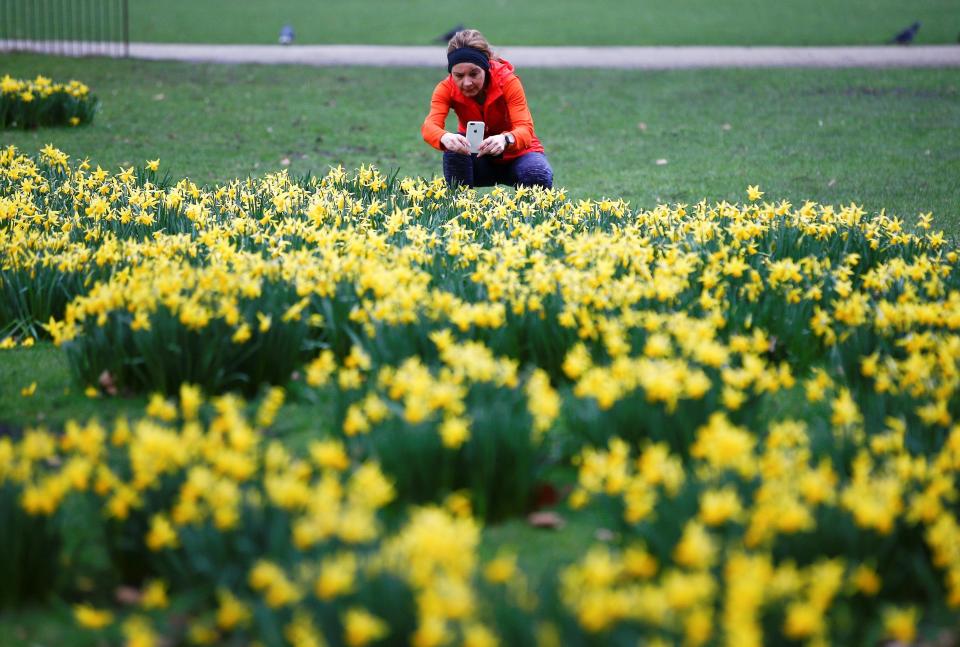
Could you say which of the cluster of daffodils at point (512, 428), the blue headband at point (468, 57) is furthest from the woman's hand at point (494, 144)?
the cluster of daffodils at point (512, 428)

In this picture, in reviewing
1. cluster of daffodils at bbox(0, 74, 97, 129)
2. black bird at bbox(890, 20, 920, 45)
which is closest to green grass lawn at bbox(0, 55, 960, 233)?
cluster of daffodils at bbox(0, 74, 97, 129)

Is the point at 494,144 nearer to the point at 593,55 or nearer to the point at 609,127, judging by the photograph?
the point at 609,127

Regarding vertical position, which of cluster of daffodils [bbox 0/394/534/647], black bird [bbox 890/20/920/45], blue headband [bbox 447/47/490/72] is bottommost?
cluster of daffodils [bbox 0/394/534/647]

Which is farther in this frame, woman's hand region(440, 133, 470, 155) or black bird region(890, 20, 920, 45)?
black bird region(890, 20, 920, 45)

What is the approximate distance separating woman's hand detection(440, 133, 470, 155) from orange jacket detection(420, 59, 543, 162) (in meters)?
0.26

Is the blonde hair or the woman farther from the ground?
the blonde hair

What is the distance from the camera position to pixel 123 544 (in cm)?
277

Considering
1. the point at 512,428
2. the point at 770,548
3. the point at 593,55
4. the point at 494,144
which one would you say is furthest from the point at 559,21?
the point at 770,548

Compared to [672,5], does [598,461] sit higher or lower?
lower

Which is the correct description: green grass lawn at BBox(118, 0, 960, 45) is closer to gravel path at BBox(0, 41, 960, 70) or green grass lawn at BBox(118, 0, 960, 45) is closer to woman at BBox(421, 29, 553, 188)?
gravel path at BBox(0, 41, 960, 70)

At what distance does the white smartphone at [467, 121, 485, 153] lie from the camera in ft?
21.4

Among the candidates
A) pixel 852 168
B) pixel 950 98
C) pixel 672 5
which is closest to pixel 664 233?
pixel 852 168

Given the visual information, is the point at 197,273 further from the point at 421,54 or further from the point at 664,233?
the point at 421,54

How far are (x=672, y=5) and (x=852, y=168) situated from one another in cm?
1772
